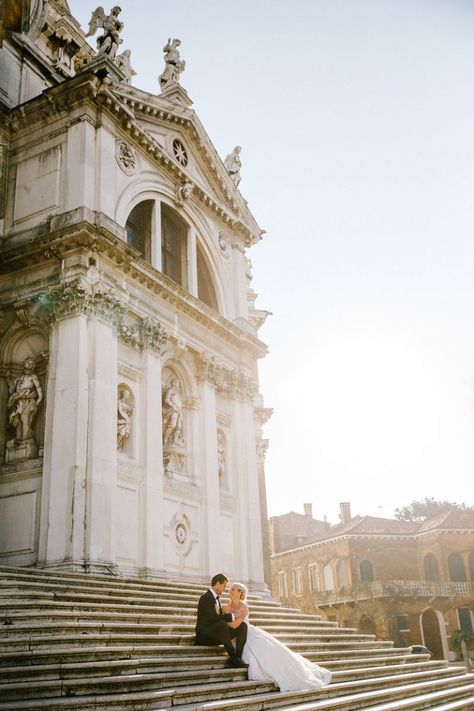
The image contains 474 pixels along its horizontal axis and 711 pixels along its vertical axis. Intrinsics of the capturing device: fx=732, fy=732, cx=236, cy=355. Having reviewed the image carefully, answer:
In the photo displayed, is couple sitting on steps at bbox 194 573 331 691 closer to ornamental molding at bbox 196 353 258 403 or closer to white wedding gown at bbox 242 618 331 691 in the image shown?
white wedding gown at bbox 242 618 331 691

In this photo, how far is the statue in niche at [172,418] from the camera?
18.1 meters

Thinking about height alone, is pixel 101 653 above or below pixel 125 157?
below

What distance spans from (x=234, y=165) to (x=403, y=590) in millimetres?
31741

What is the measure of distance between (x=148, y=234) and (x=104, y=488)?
25.9 ft

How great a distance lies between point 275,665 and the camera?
9125 mm

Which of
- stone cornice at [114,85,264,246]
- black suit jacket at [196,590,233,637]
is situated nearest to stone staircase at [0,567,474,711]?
black suit jacket at [196,590,233,637]

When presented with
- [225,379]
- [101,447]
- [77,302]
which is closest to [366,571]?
[225,379]

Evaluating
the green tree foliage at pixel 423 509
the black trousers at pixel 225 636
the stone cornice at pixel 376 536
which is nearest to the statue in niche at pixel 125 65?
the black trousers at pixel 225 636

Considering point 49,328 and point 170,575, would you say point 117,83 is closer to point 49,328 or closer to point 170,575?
point 49,328

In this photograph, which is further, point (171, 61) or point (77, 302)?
point (171, 61)

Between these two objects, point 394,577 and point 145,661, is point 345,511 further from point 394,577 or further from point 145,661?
point 145,661

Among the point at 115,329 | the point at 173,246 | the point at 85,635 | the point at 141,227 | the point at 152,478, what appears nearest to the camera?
the point at 85,635

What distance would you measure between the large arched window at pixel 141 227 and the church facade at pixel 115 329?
0.06 meters

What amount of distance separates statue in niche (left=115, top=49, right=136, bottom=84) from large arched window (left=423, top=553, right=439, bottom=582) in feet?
128
